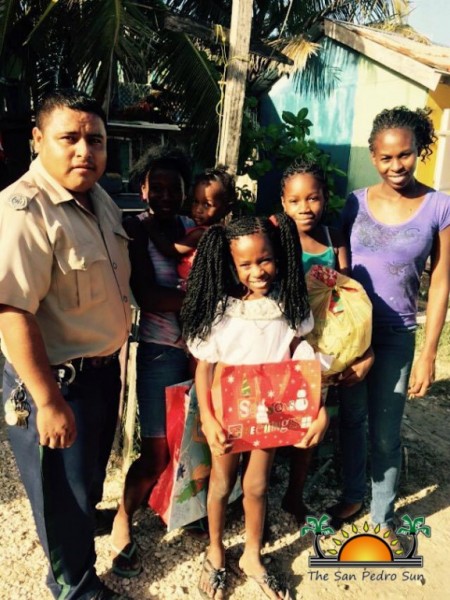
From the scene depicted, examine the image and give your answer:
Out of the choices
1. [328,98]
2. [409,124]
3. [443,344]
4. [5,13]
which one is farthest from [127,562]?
[328,98]

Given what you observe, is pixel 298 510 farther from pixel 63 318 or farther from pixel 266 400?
pixel 63 318

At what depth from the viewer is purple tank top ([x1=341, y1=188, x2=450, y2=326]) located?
6.77ft

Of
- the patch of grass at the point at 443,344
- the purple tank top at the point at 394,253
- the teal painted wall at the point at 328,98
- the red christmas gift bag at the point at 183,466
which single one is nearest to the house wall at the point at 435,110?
the teal painted wall at the point at 328,98

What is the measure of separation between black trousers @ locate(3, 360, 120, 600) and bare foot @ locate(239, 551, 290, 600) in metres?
0.67

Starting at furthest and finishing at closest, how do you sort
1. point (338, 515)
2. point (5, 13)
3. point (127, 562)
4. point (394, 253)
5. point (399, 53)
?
point (399, 53) < point (5, 13) < point (338, 515) < point (127, 562) < point (394, 253)

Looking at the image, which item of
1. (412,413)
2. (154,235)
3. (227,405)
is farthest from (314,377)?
(412,413)

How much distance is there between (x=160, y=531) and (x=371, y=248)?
1.79 m

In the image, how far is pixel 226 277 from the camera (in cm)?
191

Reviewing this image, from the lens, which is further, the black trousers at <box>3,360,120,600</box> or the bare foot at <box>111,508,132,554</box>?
the bare foot at <box>111,508,132,554</box>

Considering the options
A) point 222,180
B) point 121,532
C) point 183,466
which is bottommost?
point 121,532

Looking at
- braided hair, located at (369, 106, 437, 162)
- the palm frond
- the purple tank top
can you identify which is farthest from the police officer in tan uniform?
the palm frond

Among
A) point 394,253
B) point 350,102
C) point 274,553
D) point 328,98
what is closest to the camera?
point 394,253

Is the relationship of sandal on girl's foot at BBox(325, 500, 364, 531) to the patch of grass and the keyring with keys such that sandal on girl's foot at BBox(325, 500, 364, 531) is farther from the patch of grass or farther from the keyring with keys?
the patch of grass

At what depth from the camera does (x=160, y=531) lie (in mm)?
2498
